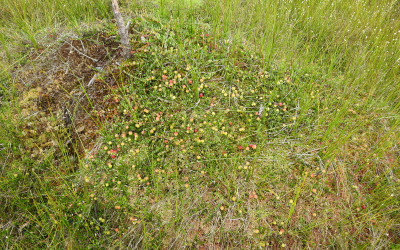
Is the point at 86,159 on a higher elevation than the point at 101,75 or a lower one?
lower

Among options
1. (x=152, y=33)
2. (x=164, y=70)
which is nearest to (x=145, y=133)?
(x=164, y=70)

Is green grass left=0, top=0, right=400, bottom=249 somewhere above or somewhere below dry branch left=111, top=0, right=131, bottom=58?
below

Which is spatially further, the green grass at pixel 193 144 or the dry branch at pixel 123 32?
the dry branch at pixel 123 32

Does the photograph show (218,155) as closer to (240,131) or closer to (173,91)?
(240,131)

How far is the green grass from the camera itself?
7.73 ft

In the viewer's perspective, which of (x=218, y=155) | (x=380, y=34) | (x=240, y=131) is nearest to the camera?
(x=218, y=155)

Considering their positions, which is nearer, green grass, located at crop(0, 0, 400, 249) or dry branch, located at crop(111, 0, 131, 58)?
green grass, located at crop(0, 0, 400, 249)

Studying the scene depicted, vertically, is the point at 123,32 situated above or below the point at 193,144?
above

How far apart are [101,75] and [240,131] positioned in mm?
2230

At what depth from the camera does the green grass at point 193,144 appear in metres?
2.36

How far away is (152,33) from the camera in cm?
360

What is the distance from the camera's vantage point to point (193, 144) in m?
2.80

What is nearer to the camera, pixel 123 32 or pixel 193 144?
pixel 193 144

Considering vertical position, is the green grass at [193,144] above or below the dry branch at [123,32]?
below
